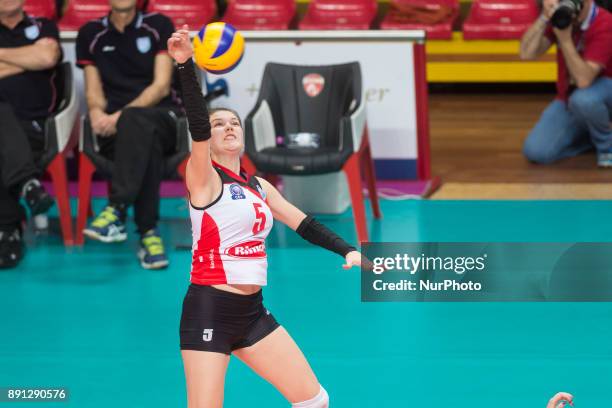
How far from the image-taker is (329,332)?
20.6ft

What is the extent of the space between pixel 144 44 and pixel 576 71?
3.57m

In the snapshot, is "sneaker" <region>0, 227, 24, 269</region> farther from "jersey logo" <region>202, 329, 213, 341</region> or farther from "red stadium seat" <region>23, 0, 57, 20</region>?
"red stadium seat" <region>23, 0, 57, 20</region>

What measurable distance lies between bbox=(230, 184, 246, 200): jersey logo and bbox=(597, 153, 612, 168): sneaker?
231 inches

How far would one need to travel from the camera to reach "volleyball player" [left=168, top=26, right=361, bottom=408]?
13.9 feet

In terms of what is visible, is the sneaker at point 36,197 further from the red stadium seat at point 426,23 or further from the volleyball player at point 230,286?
the red stadium seat at point 426,23

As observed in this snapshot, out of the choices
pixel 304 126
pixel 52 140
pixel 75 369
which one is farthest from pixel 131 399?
pixel 304 126

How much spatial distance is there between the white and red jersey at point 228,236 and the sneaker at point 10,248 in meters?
Result: 3.54

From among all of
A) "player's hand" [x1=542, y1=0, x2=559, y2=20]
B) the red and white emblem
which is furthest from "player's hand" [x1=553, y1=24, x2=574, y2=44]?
the red and white emblem

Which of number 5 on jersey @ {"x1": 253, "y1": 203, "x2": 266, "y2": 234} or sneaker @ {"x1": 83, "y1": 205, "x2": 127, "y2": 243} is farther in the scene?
sneaker @ {"x1": 83, "y1": 205, "x2": 127, "y2": 243}

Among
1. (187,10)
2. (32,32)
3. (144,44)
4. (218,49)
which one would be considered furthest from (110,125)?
(187,10)

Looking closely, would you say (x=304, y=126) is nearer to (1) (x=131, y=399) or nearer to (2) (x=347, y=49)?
(2) (x=347, y=49)

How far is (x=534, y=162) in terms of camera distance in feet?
32.4

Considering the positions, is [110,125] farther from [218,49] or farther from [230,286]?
[230,286]

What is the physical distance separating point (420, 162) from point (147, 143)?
2615mm
